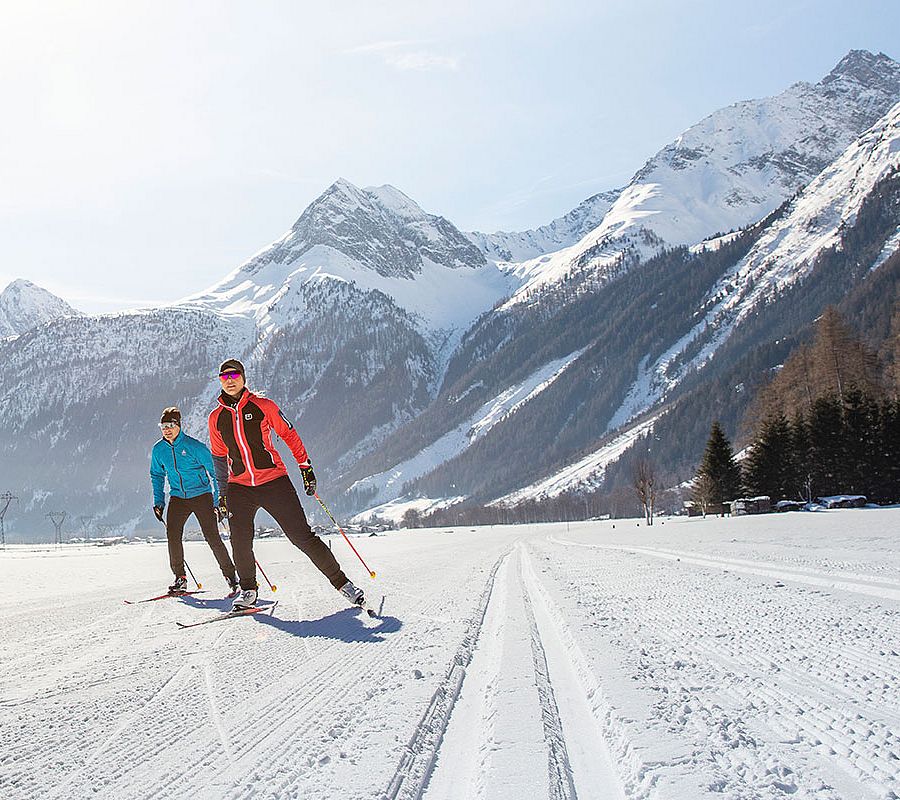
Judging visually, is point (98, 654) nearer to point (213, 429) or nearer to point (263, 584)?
point (213, 429)

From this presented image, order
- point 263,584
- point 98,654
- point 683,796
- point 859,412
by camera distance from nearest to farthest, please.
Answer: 1. point 683,796
2. point 98,654
3. point 263,584
4. point 859,412

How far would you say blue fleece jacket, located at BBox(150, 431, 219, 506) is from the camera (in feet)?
25.3

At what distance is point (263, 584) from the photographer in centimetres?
916

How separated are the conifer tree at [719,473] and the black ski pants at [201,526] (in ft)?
149

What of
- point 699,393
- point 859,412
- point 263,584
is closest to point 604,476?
point 699,393

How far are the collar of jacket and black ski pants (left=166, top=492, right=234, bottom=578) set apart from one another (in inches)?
87.6

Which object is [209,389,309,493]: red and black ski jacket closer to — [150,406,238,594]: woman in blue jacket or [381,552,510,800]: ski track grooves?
[150,406,238,594]: woman in blue jacket

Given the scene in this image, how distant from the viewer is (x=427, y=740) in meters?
2.48

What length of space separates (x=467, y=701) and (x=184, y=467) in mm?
5762

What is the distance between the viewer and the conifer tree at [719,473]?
4794cm

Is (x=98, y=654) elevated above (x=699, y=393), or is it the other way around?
(x=699, y=393)

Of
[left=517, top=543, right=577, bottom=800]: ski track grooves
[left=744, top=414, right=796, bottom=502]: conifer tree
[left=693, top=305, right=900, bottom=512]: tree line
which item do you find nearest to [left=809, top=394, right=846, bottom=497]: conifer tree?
[left=693, top=305, right=900, bottom=512]: tree line

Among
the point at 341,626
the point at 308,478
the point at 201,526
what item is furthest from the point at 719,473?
the point at 341,626

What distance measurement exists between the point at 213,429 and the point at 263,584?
3.97 meters
